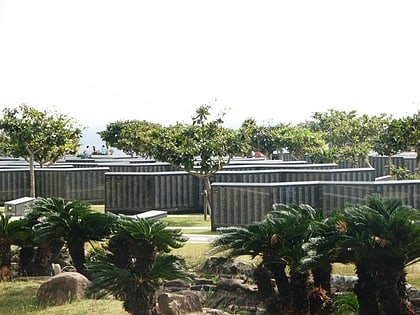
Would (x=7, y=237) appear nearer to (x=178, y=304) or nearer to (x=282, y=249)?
(x=178, y=304)

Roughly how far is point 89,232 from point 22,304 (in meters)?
2.34

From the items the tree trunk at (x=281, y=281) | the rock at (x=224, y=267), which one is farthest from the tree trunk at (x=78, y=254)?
the tree trunk at (x=281, y=281)

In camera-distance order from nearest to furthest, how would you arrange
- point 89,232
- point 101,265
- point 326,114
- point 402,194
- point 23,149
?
1. point 101,265
2. point 89,232
3. point 402,194
4. point 23,149
5. point 326,114

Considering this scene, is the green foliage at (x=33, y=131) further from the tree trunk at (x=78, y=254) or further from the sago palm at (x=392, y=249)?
the sago palm at (x=392, y=249)

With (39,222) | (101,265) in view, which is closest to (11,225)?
(39,222)

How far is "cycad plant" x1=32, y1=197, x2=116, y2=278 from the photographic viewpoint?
52.9 ft

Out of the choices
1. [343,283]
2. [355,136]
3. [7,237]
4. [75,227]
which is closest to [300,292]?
[343,283]

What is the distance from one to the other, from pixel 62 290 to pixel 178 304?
93.5 inches

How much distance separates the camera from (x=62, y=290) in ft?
47.6

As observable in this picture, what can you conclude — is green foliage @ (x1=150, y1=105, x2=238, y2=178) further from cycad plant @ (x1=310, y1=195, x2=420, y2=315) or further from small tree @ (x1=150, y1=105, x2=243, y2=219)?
cycad plant @ (x1=310, y1=195, x2=420, y2=315)

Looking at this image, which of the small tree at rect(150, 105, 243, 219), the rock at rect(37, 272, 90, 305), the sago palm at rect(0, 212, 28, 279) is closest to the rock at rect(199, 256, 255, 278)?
the rock at rect(37, 272, 90, 305)

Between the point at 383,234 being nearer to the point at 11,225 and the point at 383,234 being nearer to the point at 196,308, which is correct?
the point at 196,308

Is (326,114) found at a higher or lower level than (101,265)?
higher

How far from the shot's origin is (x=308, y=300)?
13.6 m
